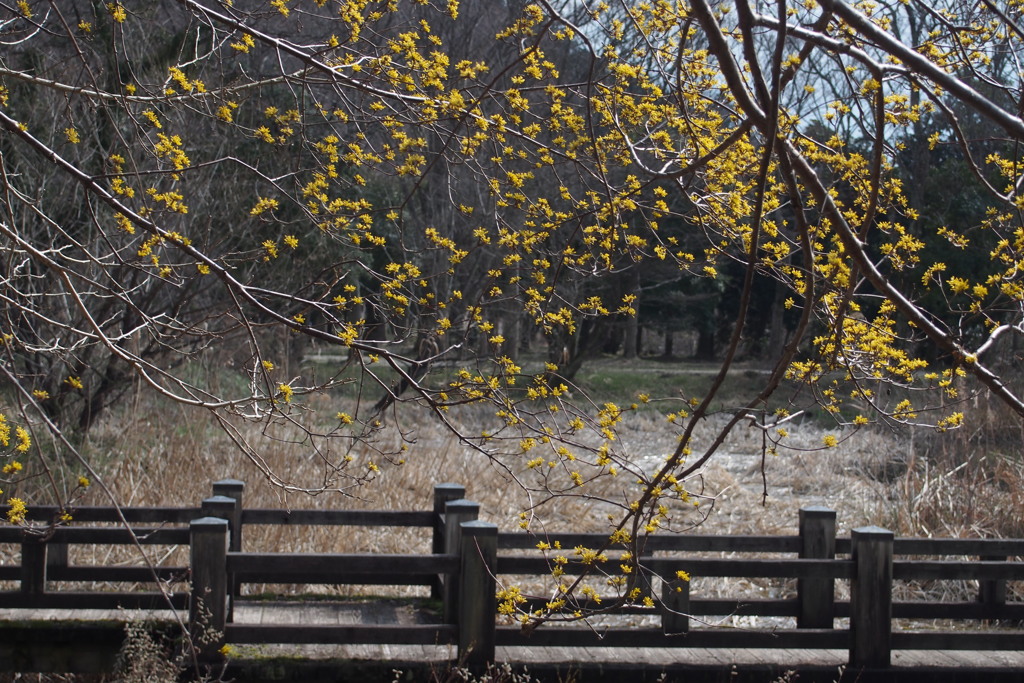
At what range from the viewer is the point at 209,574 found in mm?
5141

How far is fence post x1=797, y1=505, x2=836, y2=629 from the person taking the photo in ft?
19.9

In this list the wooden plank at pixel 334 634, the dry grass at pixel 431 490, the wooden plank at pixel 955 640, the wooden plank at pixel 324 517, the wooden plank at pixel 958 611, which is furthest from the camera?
the dry grass at pixel 431 490

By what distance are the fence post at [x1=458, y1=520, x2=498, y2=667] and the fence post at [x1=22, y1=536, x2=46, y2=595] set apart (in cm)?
224

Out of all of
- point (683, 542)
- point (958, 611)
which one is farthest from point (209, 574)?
point (958, 611)

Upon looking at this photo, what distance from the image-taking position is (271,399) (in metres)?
3.65

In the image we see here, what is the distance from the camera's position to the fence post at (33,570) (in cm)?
554

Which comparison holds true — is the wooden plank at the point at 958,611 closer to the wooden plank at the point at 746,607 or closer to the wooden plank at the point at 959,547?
the wooden plank at the point at 959,547

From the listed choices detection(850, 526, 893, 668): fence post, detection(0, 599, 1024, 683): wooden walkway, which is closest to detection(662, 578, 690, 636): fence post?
detection(0, 599, 1024, 683): wooden walkway

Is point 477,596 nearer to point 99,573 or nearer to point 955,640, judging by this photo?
point 99,573

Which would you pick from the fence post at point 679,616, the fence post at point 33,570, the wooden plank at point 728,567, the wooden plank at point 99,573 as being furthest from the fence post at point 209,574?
the fence post at point 679,616

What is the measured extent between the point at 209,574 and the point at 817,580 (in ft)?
10.8

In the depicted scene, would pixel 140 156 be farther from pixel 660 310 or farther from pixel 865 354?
pixel 660 310

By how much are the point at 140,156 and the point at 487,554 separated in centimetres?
585

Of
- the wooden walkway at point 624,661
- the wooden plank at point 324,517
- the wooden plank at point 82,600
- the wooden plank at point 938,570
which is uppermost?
the wooden plank at point 324,517
